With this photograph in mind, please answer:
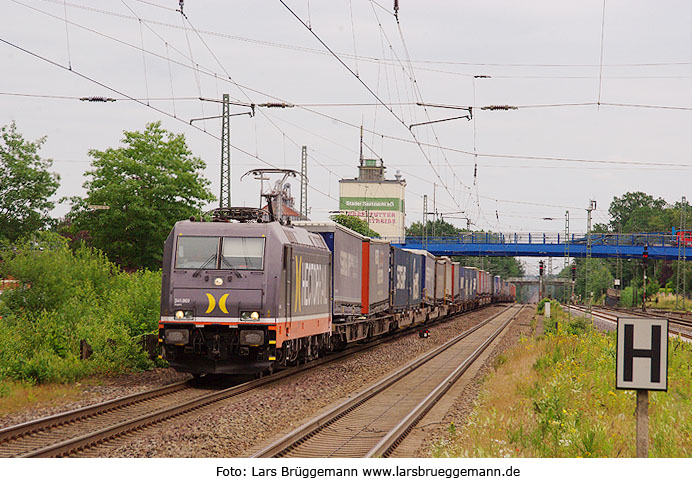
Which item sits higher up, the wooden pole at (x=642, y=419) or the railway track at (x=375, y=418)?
the wooden pole at (x=642, y=419)

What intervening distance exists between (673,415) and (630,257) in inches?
2639

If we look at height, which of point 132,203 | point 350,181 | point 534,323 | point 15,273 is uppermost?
point 350,181

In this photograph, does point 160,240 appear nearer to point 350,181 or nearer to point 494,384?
point 494,384

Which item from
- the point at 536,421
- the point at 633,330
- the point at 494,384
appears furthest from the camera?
the point at 494,384

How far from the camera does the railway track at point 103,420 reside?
1044cm

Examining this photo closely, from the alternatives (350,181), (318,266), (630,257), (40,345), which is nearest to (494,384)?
(318,266)

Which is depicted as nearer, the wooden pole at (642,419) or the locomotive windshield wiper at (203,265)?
the wooden pole at (642,419)

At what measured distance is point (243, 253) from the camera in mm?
16766

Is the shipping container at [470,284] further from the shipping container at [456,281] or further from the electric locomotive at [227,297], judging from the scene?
the electric locomotive at [227,297]

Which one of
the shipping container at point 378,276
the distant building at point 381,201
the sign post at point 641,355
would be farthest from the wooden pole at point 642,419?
the distant building at point 381,201

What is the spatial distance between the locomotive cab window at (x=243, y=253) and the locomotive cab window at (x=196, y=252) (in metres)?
0.21

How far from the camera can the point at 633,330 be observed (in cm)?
725

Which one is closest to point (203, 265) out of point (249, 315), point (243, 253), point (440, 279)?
point (243, 253)

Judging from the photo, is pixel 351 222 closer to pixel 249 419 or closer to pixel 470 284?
pixel 470 284
